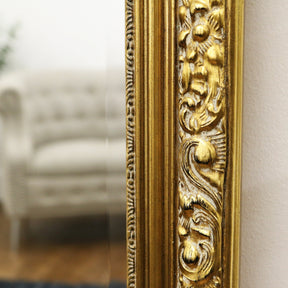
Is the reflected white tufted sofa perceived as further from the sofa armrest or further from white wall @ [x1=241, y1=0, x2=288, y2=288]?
white wall @ [x1=241, y1=0, x2=288, y2=288]

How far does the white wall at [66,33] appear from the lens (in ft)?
1.24

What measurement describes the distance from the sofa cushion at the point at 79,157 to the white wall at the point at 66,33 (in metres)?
0.08

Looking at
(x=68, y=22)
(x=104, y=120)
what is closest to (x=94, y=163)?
(x=104, y=120)

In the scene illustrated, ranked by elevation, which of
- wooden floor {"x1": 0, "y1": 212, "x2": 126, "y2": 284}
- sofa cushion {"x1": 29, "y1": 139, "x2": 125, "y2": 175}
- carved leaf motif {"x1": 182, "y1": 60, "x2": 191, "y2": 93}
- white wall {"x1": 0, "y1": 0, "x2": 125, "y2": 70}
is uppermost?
white wall {"x1": 0, "y1": 0, "x2": 125, "y2": 70}

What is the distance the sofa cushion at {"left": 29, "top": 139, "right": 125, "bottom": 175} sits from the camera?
0.39 metres

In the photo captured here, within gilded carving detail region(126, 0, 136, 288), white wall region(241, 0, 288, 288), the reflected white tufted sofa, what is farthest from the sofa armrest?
white wall region(241, 0, 288, 288)

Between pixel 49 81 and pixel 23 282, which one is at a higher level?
pixel 49 81

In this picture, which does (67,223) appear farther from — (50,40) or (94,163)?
(50,40)

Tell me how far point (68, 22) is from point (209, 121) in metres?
0.18

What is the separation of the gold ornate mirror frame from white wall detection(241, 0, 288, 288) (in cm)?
3

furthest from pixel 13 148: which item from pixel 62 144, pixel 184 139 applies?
pixel 184 139

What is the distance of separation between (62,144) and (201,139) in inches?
5.7

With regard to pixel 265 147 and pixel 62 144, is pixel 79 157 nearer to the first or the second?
pixel 62 144

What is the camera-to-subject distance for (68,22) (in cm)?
40
